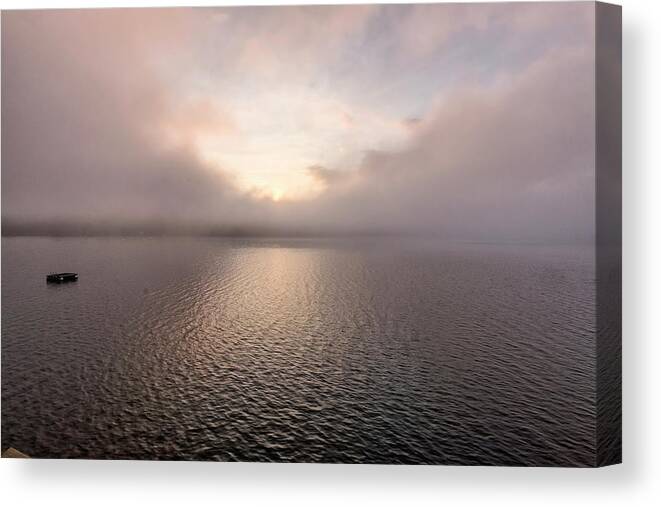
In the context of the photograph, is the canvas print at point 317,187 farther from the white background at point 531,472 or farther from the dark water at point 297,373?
the white background at point 531,472

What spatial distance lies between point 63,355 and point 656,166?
29.9 meters

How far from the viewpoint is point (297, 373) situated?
60.0 ft

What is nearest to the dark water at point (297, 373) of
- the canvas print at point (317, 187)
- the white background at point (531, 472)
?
the canvas print at point (317, 187)

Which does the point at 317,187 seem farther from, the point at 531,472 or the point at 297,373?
the point at 531,472

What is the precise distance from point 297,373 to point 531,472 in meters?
11.1

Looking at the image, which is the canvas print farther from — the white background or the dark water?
the white background

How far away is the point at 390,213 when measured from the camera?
67.4 ft

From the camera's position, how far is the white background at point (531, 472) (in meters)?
11.7

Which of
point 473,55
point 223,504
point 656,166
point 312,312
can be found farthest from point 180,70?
point 312,312

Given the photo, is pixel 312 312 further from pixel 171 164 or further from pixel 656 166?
pixel 656 166

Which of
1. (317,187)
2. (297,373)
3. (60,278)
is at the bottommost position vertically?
(297,373)

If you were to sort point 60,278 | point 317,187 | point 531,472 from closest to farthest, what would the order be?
1. point 531,472
2. point 317,187
3. point 60,278

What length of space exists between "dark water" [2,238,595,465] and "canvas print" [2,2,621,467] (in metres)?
0.13

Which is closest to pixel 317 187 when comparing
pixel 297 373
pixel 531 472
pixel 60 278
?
pixel 297 373
